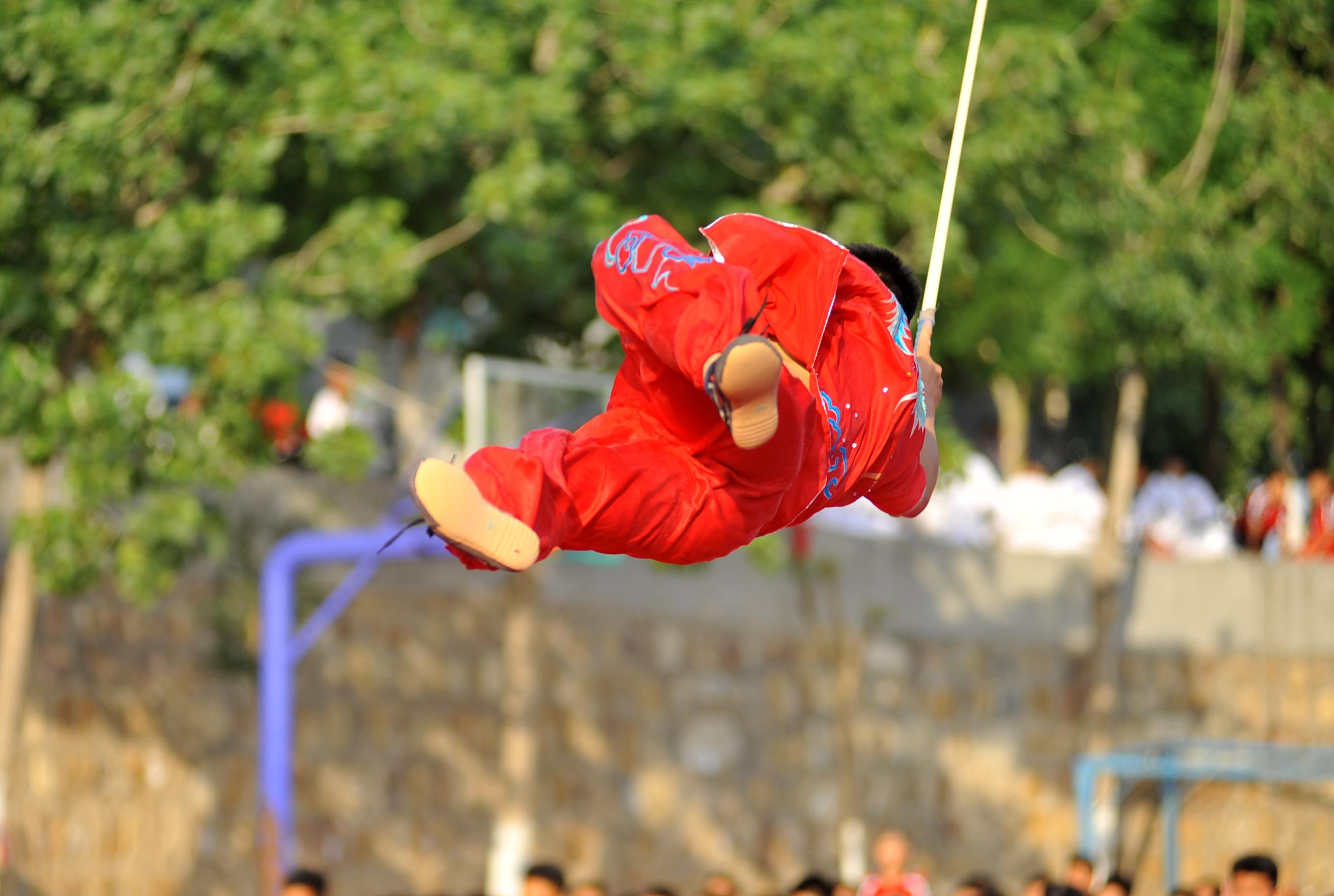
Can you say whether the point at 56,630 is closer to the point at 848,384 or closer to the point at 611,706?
the point at 611,706

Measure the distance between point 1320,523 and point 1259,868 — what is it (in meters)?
7.06

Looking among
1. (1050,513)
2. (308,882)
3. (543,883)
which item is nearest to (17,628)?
(308,882)

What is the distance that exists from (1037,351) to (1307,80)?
93.8 inches

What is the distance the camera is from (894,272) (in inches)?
185

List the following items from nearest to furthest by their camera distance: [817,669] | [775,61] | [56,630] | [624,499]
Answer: [624,499]
[775,61]
[56,630]
[817,669]

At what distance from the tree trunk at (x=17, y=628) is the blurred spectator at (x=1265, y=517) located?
28.6ft

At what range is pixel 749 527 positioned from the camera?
160 inches

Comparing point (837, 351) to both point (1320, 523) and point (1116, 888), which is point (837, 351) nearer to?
point (1116, 888)

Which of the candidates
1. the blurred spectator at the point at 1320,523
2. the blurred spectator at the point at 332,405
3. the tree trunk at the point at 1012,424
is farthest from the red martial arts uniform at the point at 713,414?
the tree trunk at the point at 1012,424

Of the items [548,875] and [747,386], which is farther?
[548,875]

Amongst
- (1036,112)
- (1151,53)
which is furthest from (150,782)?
(1151,53)

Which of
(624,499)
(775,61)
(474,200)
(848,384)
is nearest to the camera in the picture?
(624,499)

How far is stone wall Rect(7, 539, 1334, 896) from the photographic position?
11.1m

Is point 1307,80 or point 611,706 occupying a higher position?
point 1307,80
